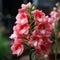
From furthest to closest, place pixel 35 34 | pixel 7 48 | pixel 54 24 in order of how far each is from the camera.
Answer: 1. pixel 7 48
2. pixel 54 24
3. pixel 35 34

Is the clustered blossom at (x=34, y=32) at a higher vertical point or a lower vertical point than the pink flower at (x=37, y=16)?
lower

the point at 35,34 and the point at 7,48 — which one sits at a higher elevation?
the point at 35,34

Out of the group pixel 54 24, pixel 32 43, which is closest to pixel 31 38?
pixel 32 43

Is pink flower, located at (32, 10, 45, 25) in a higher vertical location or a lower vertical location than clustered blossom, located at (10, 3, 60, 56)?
higher

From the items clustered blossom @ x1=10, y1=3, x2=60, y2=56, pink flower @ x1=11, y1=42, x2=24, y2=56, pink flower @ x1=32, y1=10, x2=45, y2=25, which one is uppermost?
pink flower @ x1=32, y1=10, x2=45, y2=25

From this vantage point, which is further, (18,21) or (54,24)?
(54,24)

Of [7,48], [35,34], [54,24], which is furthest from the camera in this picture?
[7,48]

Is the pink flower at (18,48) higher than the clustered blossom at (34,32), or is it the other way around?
the clustered blossom at (34,32)

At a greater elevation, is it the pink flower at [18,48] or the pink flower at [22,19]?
the pink flower at [22,19]

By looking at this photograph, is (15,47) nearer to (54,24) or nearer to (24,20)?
(24,20)

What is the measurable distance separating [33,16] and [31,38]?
2.7 inches

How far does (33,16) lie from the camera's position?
0.89 m

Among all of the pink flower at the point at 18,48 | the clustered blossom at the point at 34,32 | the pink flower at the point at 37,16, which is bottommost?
the pink flower at the point at 18,48

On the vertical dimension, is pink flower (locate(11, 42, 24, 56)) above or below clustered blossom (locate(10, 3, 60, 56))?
below
